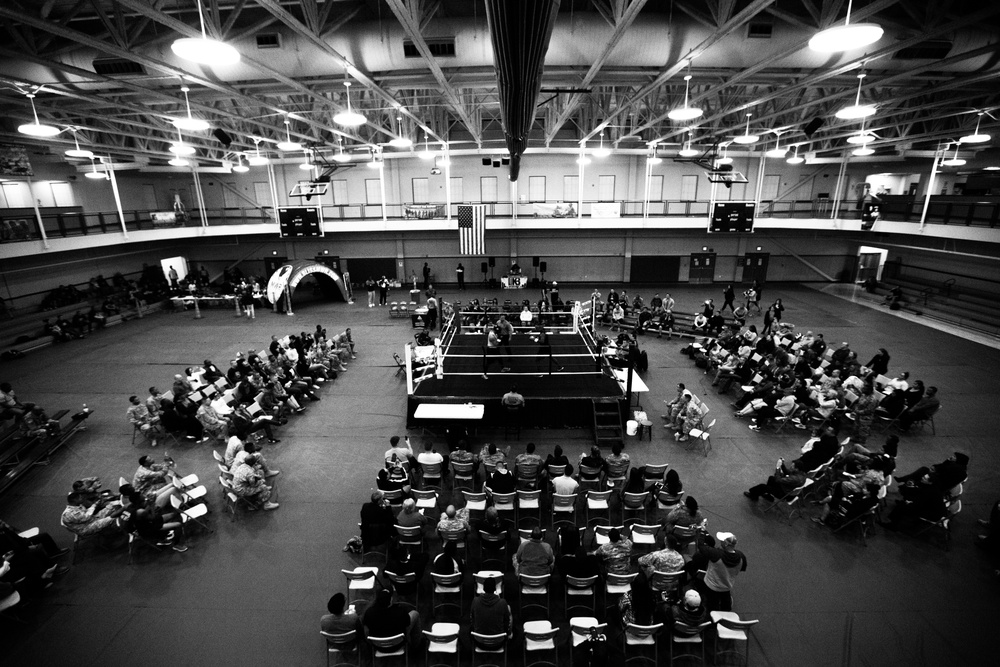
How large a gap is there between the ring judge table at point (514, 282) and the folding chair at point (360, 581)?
23.2 meters

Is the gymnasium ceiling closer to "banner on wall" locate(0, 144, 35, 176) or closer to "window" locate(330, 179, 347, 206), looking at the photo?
"banner on wall" locate(0, 144, 35, 176)

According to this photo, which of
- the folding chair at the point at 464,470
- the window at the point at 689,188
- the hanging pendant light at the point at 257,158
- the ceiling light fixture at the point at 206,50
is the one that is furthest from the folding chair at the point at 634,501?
the window at the point at 689,188

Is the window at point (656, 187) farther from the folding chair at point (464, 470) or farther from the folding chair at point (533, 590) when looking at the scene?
the folding chair at point (533, 590)

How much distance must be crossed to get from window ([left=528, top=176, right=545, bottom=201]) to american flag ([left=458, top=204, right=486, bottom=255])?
549 cm

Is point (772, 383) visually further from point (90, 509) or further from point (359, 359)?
point (90, 509)

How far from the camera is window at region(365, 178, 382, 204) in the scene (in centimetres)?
3055

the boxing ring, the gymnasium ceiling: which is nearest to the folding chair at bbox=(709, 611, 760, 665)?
the boxing ring

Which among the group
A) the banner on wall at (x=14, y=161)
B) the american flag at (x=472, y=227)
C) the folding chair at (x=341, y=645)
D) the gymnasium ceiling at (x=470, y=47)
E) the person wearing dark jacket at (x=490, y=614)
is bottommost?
the folding chair at (x=341, y=645)

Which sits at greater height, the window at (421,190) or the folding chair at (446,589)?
the window at (421,190)

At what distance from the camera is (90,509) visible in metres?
7.80

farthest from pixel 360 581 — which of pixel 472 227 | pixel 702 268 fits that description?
pixel 702 268

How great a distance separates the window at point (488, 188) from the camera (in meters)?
29.8

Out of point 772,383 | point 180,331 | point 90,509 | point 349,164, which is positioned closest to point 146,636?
point 90,509

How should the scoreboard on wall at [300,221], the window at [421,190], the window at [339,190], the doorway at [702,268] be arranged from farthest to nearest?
the window at [339,190] < the doorway at [702,268] < the window at [421,190] < the scoreboard on wall at [300,221]
